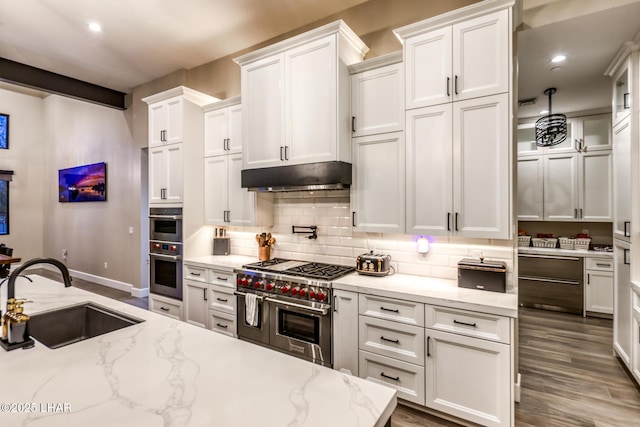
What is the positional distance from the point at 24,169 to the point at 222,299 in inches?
291

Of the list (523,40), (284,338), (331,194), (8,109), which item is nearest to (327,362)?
(284,338)

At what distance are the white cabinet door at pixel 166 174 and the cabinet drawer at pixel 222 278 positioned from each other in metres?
0.98

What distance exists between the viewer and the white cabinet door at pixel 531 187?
516 centimetres

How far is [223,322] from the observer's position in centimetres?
333

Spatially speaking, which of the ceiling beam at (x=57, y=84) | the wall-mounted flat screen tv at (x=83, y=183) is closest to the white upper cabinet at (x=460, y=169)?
the ceiling beam at (x=57, y=84)

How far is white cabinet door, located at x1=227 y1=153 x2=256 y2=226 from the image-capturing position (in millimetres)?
3480

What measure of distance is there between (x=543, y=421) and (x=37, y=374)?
2943 mm

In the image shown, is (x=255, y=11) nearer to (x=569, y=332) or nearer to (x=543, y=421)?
(x=543, y=421)

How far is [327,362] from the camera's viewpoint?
102 inches

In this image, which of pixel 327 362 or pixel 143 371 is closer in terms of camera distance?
pixel 143 371

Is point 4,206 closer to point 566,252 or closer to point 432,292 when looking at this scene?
point 432,292

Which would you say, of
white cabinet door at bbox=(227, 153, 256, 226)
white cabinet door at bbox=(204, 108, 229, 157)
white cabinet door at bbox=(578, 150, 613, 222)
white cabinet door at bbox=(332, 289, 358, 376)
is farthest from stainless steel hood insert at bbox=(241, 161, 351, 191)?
white cabinet door at bbox=(578, 150, 613, 222)

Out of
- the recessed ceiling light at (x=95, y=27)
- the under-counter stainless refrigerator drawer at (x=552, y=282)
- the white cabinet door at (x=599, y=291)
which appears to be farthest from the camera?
the under-counter stainless refrigerator drawer at (x=552, y=282)

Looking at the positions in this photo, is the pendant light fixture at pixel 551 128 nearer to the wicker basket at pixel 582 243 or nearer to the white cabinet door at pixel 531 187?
the white cabinet door at pixel 531 187
